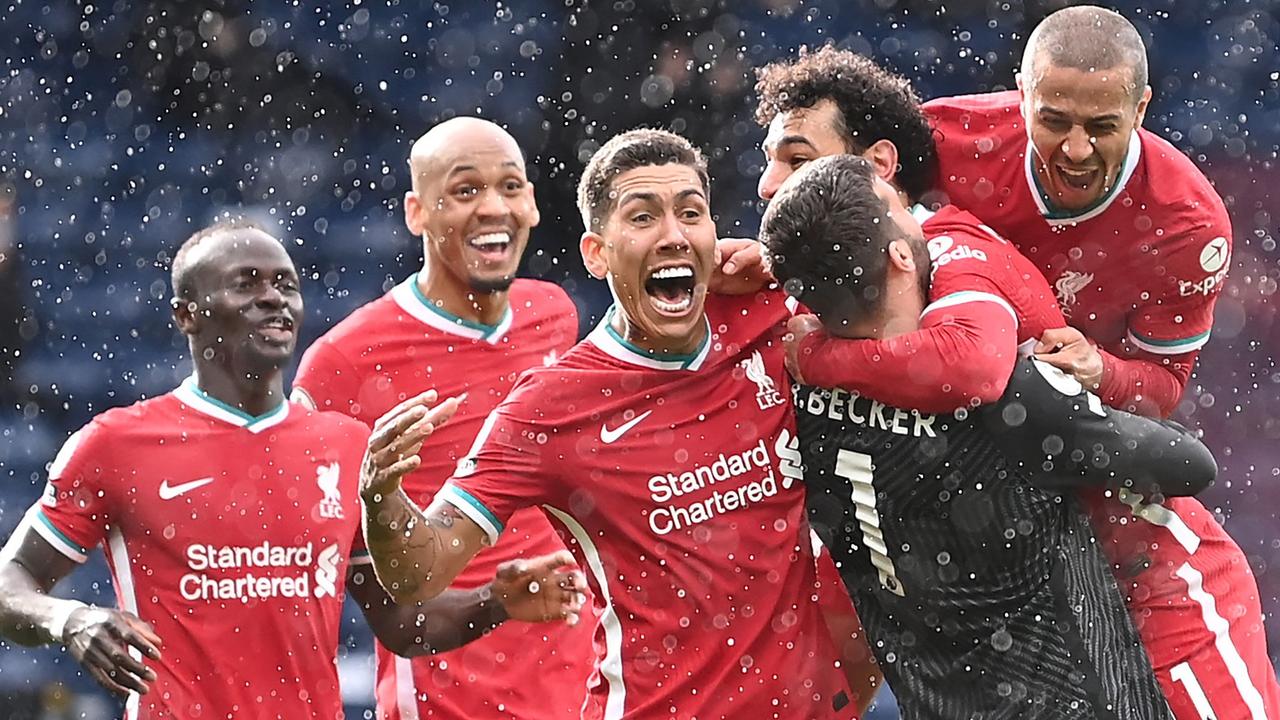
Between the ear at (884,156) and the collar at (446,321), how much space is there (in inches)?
64.4

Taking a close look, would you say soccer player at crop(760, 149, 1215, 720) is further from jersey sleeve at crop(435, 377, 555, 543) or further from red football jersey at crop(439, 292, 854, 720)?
jersey sleeve at crop(435, 377, 555, 543)

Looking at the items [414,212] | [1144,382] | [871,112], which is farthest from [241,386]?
[1144,382]

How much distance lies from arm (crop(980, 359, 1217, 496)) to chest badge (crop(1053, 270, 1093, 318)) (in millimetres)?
649

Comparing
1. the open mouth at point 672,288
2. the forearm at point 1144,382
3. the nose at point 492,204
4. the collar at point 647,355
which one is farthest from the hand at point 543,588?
the nose at point 492,204

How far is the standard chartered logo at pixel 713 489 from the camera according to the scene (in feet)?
12.3

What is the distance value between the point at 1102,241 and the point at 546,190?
634 cm

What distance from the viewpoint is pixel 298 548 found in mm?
4488

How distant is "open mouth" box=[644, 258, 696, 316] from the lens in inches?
150

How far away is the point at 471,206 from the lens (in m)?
5.44

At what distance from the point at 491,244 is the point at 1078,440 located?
8.03ft

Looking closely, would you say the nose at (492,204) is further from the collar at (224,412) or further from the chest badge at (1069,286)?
the chest badge at (1069,286)

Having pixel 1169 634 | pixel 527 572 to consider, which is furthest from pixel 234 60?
pixel 1169 634

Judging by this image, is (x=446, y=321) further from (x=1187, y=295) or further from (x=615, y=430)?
(x=1187, y=295)

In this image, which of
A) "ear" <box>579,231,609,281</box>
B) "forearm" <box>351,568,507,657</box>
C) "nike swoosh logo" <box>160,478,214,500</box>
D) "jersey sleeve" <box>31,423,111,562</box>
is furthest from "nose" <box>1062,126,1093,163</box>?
"jersey sleeve" <box>31,423,111,562</box>
